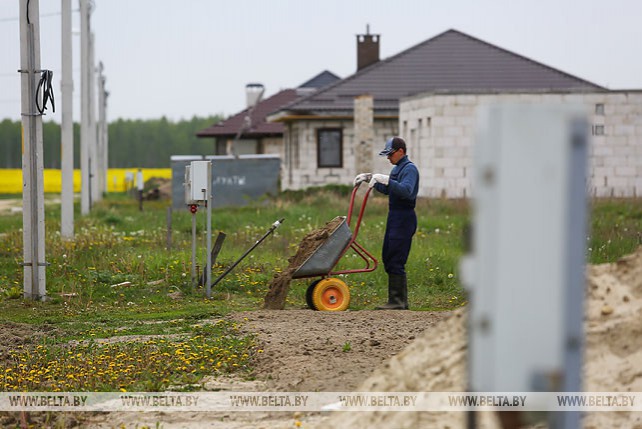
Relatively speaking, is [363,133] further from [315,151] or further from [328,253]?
[328,253]

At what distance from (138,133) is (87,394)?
465ft

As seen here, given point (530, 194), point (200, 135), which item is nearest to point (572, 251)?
point (530, 194)

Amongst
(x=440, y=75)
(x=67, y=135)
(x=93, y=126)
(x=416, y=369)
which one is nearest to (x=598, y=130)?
(x=440, y=75)

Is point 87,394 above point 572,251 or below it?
below

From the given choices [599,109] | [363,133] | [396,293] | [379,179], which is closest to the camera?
[379,179]

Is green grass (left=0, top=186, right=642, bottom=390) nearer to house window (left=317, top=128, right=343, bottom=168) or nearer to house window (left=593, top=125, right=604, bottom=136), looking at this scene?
house window (left=593, top=125, right=604, bottom=136)

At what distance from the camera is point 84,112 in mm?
33719

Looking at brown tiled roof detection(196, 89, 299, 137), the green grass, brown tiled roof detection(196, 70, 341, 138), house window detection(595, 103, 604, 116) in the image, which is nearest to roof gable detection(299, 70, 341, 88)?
brown tiled roof detection(196, 70, 341, 138)

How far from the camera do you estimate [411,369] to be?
19.9 ft

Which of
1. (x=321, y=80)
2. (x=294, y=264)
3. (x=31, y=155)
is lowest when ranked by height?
(x=294, y=264)

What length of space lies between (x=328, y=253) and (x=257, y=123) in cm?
4390

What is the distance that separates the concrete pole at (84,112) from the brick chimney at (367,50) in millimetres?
14273

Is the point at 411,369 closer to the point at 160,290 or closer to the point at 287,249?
the point at 160,290

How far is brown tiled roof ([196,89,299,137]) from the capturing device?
179ft
